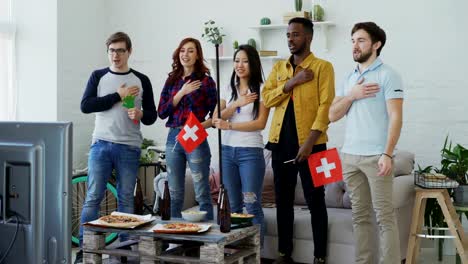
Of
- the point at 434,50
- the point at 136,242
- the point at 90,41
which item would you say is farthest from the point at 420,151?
the point at 90,41

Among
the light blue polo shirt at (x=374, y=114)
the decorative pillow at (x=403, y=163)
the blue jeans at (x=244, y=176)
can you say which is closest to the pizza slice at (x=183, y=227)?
the blue jeans at (x=244, y=176)

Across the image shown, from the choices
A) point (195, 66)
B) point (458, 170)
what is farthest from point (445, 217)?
point (195, 66)

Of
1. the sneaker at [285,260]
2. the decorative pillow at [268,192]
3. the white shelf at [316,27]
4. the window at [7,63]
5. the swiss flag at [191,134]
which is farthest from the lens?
the window at [7,63]

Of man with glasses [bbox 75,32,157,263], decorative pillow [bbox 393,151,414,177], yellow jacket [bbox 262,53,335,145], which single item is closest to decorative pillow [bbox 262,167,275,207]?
decorative pillow [bbox 393,151,414,177]

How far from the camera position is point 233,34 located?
5238 millimetres

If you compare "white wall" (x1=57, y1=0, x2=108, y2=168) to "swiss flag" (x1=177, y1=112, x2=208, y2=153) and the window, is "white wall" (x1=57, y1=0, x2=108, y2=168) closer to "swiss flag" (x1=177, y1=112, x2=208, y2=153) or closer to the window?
the window

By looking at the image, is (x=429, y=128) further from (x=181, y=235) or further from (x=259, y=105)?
(x=181, y=235)

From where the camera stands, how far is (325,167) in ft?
10.7

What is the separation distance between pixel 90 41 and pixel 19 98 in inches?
33.2

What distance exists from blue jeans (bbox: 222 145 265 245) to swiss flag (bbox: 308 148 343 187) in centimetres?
33

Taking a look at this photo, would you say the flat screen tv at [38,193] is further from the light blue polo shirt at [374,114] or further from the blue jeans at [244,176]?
the blue jeans at [244,176]

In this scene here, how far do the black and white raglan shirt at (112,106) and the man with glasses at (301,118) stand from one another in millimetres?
793

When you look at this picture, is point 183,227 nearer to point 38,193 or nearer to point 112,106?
point 112,106

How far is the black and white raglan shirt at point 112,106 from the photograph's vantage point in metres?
3.50
